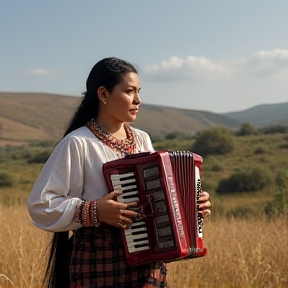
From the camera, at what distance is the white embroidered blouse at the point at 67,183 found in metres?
3.18

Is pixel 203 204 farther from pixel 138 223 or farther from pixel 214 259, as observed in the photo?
pixel 214 259

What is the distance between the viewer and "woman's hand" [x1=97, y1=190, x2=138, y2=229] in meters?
3.08

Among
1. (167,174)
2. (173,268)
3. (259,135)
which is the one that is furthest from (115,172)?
(259,135)

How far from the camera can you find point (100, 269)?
322 cm

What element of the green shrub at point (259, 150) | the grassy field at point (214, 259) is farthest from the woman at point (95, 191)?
the green shrub at point (259, 150)

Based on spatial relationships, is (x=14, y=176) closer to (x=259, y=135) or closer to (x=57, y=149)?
(x=259, y=135)

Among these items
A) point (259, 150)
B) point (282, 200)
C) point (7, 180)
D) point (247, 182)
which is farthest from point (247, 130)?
point (282, 200)

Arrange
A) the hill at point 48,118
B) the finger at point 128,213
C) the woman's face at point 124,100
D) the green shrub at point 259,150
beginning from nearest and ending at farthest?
the finger at point 128,213
the woman's face at point 124,100
the green shrub at point 259,150
the hill at point 48,118

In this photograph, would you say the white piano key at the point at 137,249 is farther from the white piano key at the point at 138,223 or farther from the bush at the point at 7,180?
the bush at the point at 7,180

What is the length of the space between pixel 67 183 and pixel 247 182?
34183mm

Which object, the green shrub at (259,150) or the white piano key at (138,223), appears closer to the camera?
the white piano key at (138,223)

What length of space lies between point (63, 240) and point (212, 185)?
111 ft

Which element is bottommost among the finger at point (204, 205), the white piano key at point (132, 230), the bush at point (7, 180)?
the bush at point (7, 180)

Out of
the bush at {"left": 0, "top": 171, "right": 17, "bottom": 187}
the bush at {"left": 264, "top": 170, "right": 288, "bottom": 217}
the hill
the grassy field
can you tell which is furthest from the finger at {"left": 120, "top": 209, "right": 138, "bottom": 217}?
the hill
